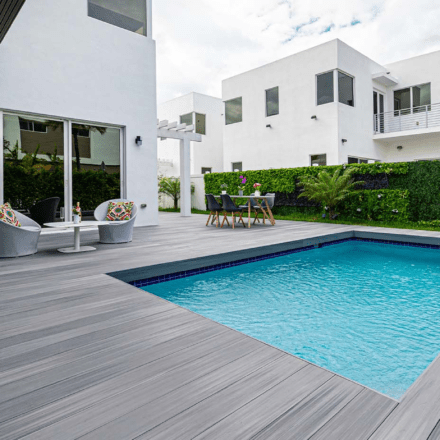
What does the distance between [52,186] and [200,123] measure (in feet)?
38.9

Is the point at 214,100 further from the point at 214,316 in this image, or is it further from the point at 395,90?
the point at 214,316

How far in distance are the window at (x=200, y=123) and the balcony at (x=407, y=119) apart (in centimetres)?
829

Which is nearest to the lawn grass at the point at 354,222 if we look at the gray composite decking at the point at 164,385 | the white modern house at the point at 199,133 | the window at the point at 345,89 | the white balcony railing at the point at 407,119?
the window at the point at 345,89

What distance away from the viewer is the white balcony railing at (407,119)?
13719mm

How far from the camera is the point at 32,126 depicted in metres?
7.27

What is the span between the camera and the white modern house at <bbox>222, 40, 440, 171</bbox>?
41.3ft

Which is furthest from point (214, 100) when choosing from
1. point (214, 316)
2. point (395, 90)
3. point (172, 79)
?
point (214, 316)

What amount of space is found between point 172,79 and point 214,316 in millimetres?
21473

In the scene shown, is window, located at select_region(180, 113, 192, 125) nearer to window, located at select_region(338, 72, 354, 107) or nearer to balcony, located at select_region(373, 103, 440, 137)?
window, located at select_region(338, 72, 354, 107)

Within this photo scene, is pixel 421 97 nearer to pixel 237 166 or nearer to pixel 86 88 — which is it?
pixel 237 166

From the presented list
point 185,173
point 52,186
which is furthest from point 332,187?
point 52,186

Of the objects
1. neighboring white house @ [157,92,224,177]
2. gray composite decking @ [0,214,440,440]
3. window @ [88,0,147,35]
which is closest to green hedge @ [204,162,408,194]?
neighboring white house @ [157,92,224,177]

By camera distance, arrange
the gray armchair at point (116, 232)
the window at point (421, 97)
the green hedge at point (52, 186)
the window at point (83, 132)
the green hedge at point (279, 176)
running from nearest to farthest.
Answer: the gray armchair at point (116, 232) → the green hedge at point (52, 186) → the window at point (83, 132) → the green hedge at point (279, 176) → the window at point (421, 97)

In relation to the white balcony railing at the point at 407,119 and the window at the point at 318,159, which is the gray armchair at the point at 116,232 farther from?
the white balcony railing at the point at 407,119
